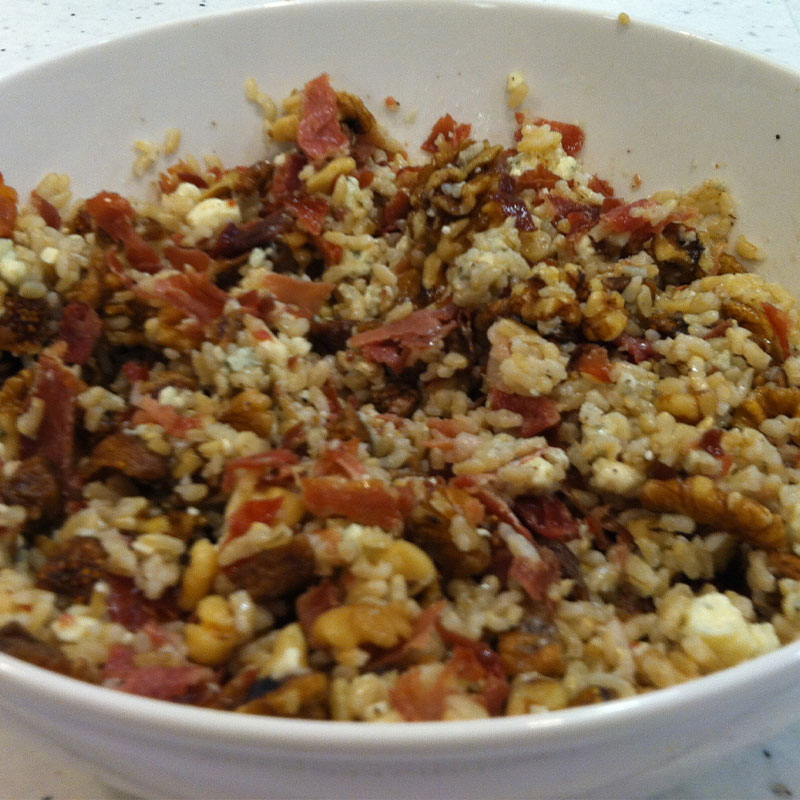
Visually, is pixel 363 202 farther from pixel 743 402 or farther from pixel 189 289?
pixel 743 402

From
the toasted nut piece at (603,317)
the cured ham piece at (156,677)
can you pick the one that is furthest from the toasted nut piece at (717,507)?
the cured ham piece at (156,677)

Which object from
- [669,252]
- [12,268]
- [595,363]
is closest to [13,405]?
[12,268]

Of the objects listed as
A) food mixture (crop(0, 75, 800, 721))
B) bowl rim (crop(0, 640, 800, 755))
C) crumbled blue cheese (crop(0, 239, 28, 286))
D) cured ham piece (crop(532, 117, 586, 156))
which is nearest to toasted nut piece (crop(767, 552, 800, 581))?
food mixture (crop(0, 75, 800, 721))

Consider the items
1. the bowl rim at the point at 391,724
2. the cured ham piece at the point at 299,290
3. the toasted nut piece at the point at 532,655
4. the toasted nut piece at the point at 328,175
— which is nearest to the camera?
the bowl rim at the point at 391,724

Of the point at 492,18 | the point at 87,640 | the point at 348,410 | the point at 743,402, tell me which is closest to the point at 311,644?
the point at 87,640

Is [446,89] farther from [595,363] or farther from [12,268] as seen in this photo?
[12,268]

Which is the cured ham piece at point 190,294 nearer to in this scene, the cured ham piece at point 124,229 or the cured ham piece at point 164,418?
the cured ham piece at point 124,229
